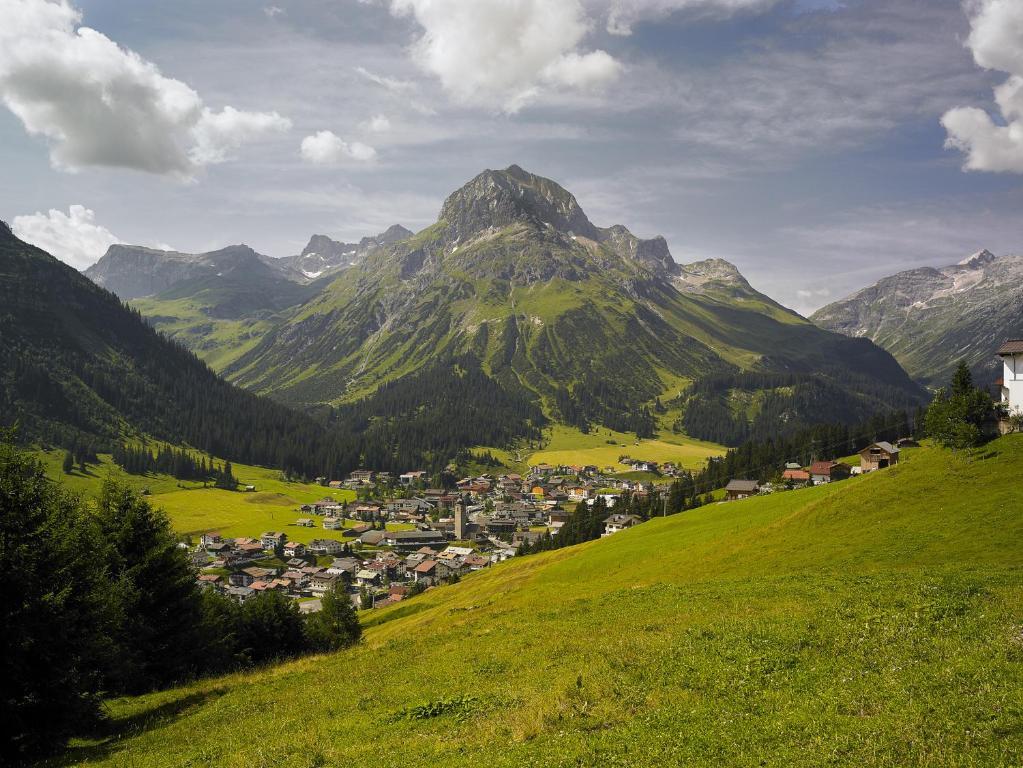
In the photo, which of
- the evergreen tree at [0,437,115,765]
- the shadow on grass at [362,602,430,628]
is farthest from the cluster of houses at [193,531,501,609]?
the evergreen tree at [0,437,115,765]

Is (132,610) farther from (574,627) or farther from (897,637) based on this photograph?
(897,637)

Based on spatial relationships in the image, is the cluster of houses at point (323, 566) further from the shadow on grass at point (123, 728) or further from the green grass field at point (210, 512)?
the shadow on grass at point (123, 728)

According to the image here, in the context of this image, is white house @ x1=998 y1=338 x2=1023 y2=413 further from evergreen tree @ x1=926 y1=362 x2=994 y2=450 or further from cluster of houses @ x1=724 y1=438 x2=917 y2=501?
cluster of houses @ x1=724 y1=438 x2=917 y2=501

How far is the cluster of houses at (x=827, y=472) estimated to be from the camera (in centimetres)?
10762

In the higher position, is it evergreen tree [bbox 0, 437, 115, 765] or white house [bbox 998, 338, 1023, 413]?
white house [bbox 998, 338, 1023, 413]

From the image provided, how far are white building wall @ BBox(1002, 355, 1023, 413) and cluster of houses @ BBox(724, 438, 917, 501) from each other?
46.3 metres

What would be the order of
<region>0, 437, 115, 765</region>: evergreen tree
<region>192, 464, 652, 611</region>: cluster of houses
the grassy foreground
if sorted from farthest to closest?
<region>192, 464, 652, 611</region>: cluster of houses
<region>0, 437, 115, 765</region>: evergreen tree
the grassy foreground

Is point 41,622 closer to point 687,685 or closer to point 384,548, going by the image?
point 687,685

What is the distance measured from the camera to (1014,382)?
61.4 meters

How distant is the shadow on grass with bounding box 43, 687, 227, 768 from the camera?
1892 cm

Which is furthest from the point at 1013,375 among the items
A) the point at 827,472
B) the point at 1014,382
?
the point at 827,472

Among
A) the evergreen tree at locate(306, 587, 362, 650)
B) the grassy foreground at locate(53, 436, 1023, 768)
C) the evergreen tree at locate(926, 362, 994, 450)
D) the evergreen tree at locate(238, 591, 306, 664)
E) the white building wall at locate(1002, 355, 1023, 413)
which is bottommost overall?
the evergreen tree at locate(306, 587, 362, 650)

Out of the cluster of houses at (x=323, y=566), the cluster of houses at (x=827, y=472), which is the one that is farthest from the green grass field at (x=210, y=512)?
the cluster of houses at (x=827, y=472)

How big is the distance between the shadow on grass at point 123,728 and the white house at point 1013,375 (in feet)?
244
